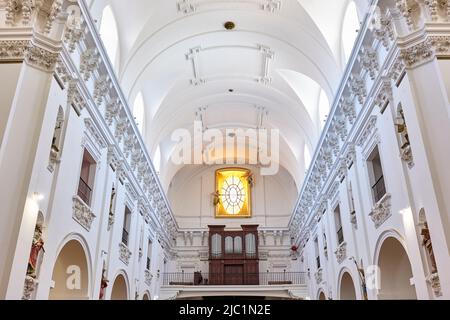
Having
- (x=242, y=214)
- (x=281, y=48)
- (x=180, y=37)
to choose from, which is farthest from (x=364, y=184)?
(x=242, y=214)

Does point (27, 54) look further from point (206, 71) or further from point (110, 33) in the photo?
point (206, 71)

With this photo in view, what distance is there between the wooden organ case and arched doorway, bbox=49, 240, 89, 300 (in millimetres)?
12930

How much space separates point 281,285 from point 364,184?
Result: 1081 centimetres

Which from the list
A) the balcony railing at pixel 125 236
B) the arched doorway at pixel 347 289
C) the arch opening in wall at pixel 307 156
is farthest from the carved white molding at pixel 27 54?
the arch opening in wall at pixel 307 156

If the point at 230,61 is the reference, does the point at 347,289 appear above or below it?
below

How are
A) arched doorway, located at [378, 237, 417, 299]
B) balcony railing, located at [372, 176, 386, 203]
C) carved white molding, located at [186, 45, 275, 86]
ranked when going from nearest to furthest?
arched doorway, located at [378, 237, 417, 299] → balcony railing, located at [372, 176, 386, 203] → carved white molding, located at [186, 45, 275, 86]

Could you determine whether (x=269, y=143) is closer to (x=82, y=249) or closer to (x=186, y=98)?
(x=186, y=98)

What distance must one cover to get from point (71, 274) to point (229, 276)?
1355cm

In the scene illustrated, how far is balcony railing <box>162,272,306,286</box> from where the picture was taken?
22922 millimetres

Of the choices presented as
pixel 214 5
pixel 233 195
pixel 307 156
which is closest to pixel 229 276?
pixel 233 195

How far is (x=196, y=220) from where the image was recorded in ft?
86.5

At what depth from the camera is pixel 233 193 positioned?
26953mm

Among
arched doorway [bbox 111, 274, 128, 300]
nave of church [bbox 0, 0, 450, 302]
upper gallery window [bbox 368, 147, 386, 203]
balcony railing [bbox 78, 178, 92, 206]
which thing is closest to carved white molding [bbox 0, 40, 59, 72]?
nave of church [bbox 0, 0, 450, 302]

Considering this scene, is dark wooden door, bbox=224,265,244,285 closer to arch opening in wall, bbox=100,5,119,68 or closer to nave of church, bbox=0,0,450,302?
nave of church, bbox=0,0,450,302
